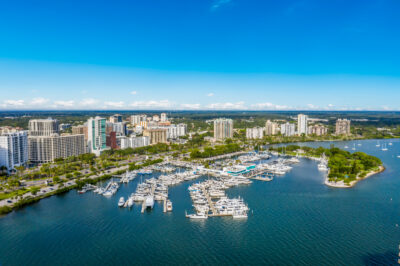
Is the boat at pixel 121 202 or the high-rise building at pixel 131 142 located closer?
the boat at pixel 121 202

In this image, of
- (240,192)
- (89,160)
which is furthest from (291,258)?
(89,160)

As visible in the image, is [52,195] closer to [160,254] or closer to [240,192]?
[160,254]

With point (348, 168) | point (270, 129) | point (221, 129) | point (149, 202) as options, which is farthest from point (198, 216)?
point (270, 129)

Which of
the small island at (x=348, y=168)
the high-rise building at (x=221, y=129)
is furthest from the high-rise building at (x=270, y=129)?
the small island at (x=348, y=168)

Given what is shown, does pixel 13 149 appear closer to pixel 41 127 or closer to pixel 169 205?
pixel 41 127

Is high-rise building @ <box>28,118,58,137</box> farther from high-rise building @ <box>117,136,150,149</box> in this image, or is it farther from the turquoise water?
the turquoise water

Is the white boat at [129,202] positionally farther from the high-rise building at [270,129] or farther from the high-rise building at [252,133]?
the high-rise building at [270,129]

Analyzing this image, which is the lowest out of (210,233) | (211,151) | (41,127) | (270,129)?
(210,233)
